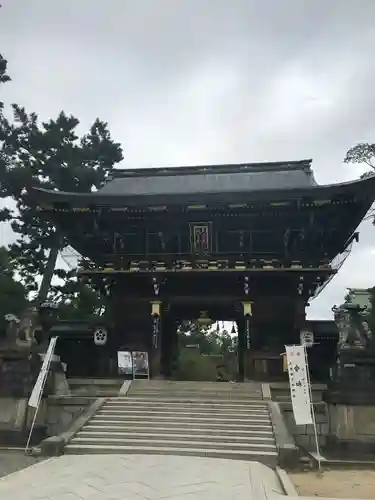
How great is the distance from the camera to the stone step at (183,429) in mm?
13603

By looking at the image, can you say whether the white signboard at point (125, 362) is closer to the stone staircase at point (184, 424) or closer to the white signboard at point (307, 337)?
the stone staircase at point (184, 424)

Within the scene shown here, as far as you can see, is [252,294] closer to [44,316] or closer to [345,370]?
[345,370]

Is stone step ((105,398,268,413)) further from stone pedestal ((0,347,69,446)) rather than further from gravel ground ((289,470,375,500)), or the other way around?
gravel ground ((289,470,375,500))

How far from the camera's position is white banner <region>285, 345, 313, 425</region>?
13406 mm

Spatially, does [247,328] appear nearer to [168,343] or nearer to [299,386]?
[168,343]

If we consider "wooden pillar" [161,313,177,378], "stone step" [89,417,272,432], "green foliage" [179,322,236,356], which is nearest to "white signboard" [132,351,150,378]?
"wooden pillar" [161,313,177,378]

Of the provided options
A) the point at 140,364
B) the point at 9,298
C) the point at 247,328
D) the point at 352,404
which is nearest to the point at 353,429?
the point at 352,404

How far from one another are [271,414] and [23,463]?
22.2ft

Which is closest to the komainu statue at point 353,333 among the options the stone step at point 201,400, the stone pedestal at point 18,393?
the stone step at point 201,400

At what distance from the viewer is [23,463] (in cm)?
1234

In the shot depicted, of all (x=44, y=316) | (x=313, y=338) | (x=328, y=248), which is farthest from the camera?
(x=328, y=248)

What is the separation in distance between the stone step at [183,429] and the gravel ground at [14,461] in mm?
1769

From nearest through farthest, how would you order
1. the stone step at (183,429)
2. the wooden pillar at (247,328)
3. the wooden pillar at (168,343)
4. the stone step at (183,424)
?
the stone step at (183,429), the stone step at (183,424), the wooden pillar at (247,328), the wooden pillar at (168,343)

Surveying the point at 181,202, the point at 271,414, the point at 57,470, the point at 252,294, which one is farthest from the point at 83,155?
the point at 57,470
